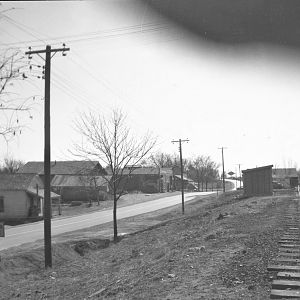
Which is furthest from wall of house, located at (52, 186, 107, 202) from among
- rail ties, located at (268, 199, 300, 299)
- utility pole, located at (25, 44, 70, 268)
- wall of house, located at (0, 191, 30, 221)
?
rail ties, located at (268, 199, 300, 299)

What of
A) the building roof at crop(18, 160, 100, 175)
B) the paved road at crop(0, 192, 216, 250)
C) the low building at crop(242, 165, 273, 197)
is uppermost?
the building roof at crop(18, 160, 100, 175)

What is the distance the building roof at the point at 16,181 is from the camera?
5409 cm

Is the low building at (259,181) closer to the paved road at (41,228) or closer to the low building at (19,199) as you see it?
the paved road at (41,228)

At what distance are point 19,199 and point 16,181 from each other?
2680mm

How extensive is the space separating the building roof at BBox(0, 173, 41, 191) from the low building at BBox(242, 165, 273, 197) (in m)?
24.6

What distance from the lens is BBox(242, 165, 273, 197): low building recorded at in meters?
47.5

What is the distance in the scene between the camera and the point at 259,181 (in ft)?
162

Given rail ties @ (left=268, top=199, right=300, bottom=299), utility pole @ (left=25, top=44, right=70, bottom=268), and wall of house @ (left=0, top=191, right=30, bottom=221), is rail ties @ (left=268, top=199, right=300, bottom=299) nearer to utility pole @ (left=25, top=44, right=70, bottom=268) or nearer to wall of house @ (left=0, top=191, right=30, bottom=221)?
utility pole @ (left=25, top=44, right=70, bottom=268)

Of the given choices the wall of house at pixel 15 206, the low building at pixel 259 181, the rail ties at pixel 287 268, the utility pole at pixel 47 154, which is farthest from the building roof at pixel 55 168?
the rail ties at pixel 287 268

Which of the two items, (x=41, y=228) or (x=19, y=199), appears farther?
(x=19, y=199)

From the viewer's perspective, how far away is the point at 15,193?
177ft

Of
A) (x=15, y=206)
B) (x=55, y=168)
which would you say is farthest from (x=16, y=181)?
(x=55, y=168)

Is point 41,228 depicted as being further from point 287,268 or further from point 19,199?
point 287,268

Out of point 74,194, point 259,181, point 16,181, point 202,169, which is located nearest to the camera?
point 259,181
